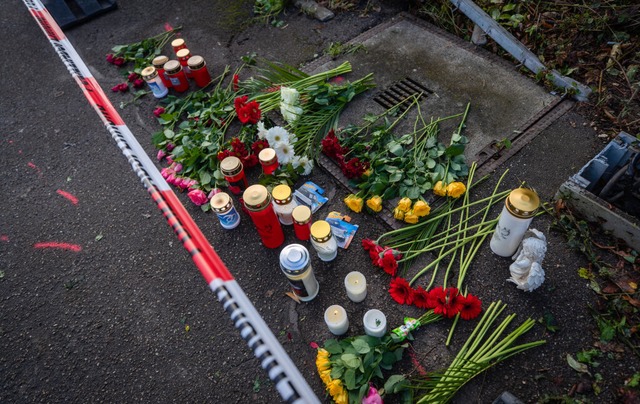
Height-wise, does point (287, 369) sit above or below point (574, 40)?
above

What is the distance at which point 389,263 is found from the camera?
8.27 ft

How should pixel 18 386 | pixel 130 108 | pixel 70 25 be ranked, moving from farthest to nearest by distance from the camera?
pixel 70 25
pixel 130 108
pixel 18 386

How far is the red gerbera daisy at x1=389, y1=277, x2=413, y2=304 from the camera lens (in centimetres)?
237

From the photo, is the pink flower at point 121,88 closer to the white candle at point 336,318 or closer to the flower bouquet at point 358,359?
the white candle at point 336,318

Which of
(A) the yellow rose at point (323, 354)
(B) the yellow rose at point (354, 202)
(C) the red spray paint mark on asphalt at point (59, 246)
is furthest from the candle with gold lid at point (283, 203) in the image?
(C) the red spray paint mark on asphalt at point (59, 246)

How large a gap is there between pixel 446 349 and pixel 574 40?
10.6ft

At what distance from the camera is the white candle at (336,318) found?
92.0 inches

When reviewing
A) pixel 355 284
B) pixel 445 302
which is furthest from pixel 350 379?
pixel 445 302

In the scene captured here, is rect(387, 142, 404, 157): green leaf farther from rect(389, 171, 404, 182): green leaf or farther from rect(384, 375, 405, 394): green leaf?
rect(384, 375, 405, 394): green leaf

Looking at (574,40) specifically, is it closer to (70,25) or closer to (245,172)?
(245,172)

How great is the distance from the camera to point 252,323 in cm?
140

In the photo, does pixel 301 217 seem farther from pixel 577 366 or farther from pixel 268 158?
pixel 577 366

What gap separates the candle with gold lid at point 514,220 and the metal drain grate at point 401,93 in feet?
5.10

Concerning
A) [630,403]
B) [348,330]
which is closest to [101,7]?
[348,330]
